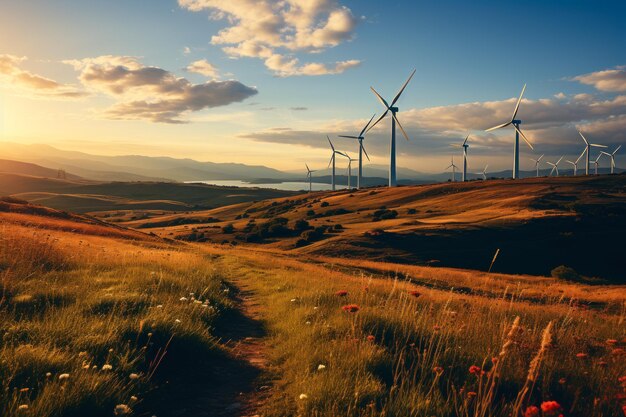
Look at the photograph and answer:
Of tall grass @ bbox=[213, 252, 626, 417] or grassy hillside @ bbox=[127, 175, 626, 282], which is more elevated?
tall grass @ bbox=[213, 252, 626, 417]

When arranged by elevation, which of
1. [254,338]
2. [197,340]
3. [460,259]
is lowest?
[460,259]

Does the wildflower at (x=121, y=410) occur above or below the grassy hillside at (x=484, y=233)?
above

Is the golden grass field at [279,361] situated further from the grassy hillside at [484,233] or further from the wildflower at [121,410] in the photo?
the grassy hillside at [484,233]

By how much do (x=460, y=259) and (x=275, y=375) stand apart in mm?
49769

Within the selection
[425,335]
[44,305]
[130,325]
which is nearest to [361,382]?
[425,335]

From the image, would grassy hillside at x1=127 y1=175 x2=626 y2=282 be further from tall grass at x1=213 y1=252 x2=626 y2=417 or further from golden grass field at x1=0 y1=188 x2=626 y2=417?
tall grass at x1=213 y1=252 x2=626 y2=417

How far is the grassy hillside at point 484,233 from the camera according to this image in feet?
174

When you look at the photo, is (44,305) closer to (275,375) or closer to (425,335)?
(275,375)

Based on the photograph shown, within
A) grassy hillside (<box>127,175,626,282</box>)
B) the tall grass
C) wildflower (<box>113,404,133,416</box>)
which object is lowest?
grassy hillside (<box>127,175,626,282</box>)

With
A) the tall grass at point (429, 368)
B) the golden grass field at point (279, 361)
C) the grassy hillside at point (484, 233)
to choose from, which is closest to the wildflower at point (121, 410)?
the golden grass field at point (279, 361)

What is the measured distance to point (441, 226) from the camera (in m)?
61.4

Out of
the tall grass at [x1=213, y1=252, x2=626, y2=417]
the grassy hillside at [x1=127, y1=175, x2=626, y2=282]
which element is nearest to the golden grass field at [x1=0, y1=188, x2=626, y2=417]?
the tall grass at [x1=213, y1=252, x2=626, y2=417]

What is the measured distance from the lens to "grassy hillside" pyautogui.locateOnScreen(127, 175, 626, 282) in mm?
53094

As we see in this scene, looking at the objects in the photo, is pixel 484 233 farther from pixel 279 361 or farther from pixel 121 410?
pixel 121 410
